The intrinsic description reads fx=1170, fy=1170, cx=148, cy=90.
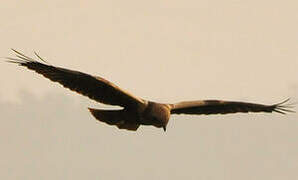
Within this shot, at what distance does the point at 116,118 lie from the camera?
76.5ft

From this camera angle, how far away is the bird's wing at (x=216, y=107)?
24.0 metres

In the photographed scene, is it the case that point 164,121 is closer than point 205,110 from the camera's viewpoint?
Yes

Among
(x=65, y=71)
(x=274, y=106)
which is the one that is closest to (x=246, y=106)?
(x=274, y=106)

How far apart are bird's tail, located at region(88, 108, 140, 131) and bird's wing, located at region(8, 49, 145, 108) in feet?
0.74

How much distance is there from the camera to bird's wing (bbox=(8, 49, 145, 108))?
2222cm

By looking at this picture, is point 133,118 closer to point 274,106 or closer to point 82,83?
point 82,83

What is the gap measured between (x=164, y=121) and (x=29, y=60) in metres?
2.84

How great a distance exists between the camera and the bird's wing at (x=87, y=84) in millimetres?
22219

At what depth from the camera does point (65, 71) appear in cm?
2211

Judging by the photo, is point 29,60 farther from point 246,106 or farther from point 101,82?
point 246,106

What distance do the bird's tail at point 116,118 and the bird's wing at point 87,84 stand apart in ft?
0.74

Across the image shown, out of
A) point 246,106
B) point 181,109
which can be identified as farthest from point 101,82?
point 246,106

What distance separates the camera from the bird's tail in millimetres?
23188

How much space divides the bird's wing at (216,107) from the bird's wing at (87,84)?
Answer: 45.7 inches
